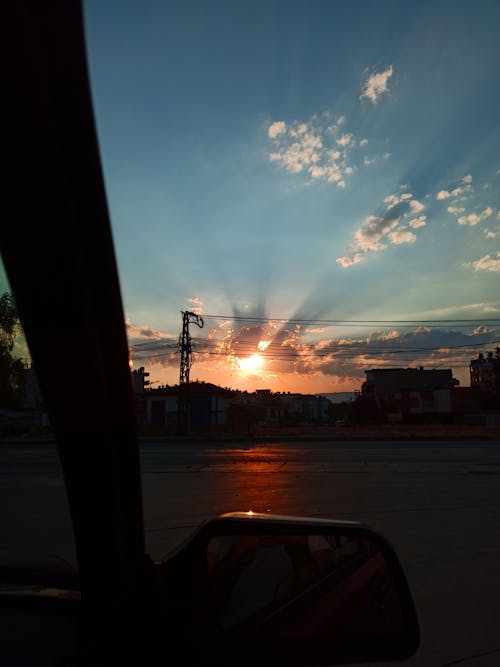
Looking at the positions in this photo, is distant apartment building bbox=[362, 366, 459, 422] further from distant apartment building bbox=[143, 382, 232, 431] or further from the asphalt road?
the asphalt road

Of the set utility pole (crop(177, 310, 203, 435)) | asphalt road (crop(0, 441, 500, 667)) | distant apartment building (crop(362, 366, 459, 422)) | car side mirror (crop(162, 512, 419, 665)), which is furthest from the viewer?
distant apartment building (crop(362, 366, 459, 422))

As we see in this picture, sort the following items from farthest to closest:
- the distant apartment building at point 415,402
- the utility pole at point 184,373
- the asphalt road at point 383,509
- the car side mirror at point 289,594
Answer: the distant apartment building at point 415,402
the utility pole at point 184,373
the asphalt road at point 383,509
the car side mirror at point 289,594

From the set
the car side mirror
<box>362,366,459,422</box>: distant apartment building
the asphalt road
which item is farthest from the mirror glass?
<box>362,366,459,422</box>: distant apartment building

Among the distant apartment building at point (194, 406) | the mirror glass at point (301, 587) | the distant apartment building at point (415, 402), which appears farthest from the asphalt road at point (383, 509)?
the distant apartment building at point (415, 402)

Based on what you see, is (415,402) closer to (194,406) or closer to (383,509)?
(194,406)

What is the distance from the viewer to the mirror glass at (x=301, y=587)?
1502 millimetres

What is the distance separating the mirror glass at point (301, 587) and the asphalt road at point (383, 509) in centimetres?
209

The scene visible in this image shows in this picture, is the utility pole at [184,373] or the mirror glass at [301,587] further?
the utility pole at [184,373]

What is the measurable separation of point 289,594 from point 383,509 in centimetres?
705

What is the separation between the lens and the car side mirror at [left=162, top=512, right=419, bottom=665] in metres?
1.44

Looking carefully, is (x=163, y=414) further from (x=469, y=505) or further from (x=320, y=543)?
(x=320, y=543)

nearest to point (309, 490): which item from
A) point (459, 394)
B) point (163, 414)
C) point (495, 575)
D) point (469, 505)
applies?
point (469, 505)

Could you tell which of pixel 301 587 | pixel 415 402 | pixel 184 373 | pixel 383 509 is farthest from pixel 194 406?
pixel 301 587

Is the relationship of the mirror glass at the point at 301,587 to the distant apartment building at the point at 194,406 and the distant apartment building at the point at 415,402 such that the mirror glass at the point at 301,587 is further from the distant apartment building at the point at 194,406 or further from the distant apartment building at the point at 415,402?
the distant apartment building at the point at 415,402
